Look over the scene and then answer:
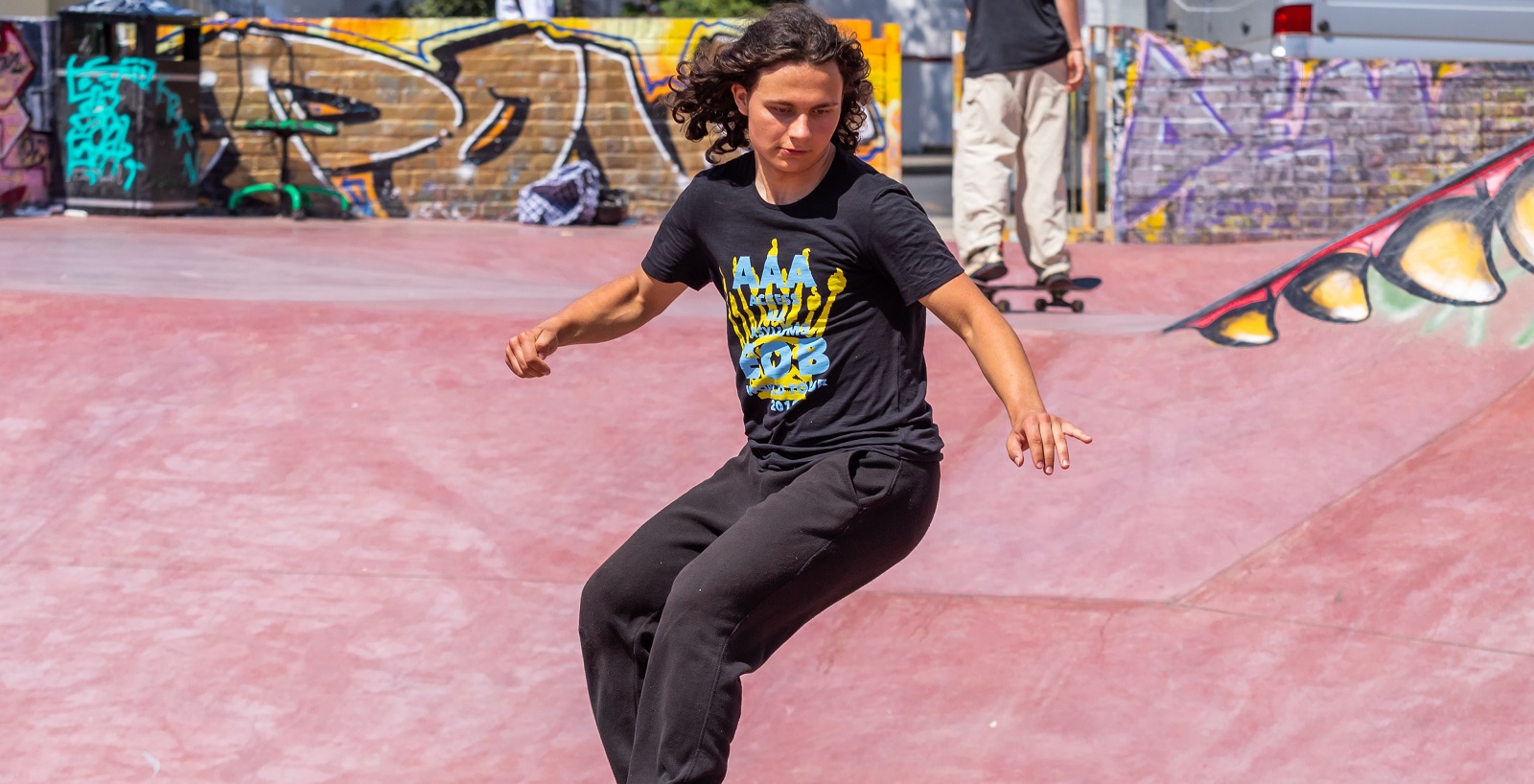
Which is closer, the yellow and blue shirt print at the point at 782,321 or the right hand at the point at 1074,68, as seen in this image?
the yellow and blue shirt print at the point at 782,321

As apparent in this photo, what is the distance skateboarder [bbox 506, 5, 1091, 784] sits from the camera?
8.95 ft

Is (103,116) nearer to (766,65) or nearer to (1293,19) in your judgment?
(1293,19)

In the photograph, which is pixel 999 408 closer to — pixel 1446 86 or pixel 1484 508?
pixel 1484 508

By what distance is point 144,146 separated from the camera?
12.6 m

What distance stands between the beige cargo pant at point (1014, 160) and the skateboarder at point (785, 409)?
4.34 metres

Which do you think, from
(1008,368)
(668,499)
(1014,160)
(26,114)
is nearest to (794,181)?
(1008,368)

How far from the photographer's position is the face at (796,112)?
2.82 meters

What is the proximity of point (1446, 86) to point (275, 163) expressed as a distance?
9.69 meters

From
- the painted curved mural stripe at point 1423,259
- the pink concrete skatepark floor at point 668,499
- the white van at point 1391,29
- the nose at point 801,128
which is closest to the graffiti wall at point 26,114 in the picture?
the pink concrete skatepark floor at point 668,499

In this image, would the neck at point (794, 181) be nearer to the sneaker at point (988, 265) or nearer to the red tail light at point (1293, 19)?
the sneaker at point (988, 265)

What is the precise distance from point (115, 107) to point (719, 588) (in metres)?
11.6

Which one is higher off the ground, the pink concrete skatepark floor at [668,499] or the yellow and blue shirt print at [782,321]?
the yellow and blue shirt print at [782,321]

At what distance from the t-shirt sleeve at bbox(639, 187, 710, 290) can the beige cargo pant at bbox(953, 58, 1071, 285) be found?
430 centimetres

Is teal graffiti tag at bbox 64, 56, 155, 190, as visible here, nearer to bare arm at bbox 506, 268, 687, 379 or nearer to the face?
bare arm at bbox 506, 268, 687, 379
